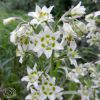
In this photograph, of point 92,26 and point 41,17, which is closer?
point 41,17

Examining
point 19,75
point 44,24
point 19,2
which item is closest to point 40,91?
point 44,24

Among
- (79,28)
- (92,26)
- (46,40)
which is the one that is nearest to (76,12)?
(79,28)

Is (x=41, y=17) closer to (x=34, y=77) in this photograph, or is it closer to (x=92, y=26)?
(x=34, y=77)

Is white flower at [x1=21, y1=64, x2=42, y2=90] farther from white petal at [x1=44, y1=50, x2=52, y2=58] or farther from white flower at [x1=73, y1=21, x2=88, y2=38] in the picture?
white flower at [x1=73, y1=21, x2=88, y2=38]

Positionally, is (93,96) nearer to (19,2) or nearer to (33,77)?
(33,77)

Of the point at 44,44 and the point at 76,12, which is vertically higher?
the point at 76,12
